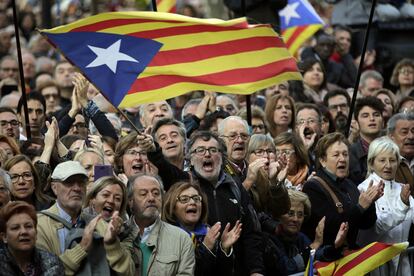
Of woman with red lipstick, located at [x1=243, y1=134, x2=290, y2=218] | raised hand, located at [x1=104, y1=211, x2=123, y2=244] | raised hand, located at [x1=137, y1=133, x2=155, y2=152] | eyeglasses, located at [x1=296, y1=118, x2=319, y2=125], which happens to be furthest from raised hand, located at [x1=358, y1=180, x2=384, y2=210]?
raised hand, located at [x1=104, y1=211, x2=123, y2=244]

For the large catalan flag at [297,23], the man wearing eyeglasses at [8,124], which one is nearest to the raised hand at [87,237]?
the man wearing eyeglasses at [8,124]

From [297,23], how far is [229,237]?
29.0 ft

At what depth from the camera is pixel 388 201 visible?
Result: 1482 centimetres

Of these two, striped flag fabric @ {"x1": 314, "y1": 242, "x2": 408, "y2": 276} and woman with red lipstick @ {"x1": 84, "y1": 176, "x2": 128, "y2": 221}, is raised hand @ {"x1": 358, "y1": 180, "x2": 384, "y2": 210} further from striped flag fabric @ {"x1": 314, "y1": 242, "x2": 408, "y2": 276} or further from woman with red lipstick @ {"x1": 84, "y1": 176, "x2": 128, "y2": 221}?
woman with red lipstick @ {"x1": 84, "y1": 176, "x2": 128, "y2": 221}

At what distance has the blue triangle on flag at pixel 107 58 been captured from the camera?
13227 millimetres

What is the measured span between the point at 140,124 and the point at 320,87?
12.4ft

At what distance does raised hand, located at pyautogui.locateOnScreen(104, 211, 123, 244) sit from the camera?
11586mm

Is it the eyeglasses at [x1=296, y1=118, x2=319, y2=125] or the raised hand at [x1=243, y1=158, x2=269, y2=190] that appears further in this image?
the eyeglasses at [x1=296, y1=118, x2=319, y2=125]

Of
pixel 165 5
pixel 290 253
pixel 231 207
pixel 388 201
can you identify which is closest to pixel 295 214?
pixel 290 253

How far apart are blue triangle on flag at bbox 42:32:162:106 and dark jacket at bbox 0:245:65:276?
2233 mm

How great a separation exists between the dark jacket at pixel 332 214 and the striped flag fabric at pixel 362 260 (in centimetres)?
28

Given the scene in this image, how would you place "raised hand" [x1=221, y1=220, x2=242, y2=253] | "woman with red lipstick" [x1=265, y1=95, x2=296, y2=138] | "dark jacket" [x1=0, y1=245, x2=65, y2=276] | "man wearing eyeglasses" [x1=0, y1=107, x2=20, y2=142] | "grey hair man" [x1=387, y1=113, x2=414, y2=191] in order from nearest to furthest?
"dark jacket" [x1=0, y1=245, x2=65, y2=276], "raised hand" [x1=221, y1=220, x2=242, y2=253], "man wearing eyeglasses" [x1=0, y1=107, x2=20, y2=142], "grey hair man" [x1=387, y1=113, x2=414, y2=191], "woman with red lipstick" [x1=265, y1=95, x2=296, y2=138]

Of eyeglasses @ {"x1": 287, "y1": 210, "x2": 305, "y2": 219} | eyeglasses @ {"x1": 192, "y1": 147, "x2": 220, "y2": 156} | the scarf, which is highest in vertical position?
eyeglasses @ {"x1": 192, "y1": 147, "x2": 220, "y2": 156}

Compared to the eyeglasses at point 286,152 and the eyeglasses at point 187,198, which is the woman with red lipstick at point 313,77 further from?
the eyeglasses at point 187,198
